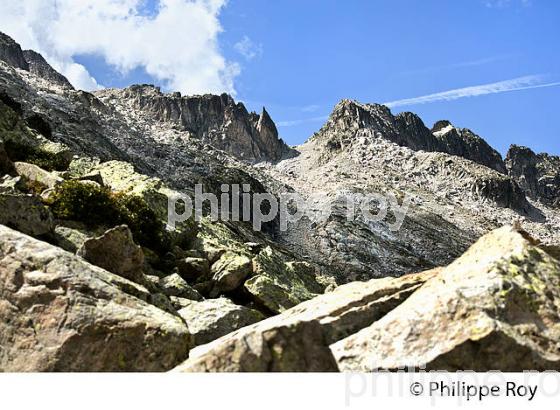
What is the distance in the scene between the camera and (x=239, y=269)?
22.0m

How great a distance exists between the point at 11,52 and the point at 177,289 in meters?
201

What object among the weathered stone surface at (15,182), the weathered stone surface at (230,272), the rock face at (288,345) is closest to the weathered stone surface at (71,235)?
the weathered stone surface at (15,182)

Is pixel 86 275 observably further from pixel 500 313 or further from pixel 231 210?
pixel 231 210

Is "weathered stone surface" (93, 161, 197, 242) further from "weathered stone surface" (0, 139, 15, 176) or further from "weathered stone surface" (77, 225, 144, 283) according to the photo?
"weathered stone surface" (77, 225, 144, 283)

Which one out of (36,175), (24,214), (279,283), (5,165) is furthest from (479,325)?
(5,165)

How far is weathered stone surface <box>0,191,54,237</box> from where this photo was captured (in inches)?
665

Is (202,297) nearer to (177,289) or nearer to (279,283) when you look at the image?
(177,289)

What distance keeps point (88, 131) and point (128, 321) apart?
85729 millimetres

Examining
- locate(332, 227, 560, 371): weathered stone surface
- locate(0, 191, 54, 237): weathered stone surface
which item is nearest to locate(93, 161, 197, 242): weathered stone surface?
locate(0, 191, 54, 237): weathered stone surface

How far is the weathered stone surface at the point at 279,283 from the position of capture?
20.9 meters

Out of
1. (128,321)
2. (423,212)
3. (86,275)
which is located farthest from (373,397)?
(423,212)

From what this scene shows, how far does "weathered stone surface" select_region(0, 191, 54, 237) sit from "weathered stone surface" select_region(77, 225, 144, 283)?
237 cm

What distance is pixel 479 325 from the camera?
9234mm

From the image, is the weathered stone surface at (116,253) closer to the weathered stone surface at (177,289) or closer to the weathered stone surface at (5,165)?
the weathered stone surface at (177,289)
